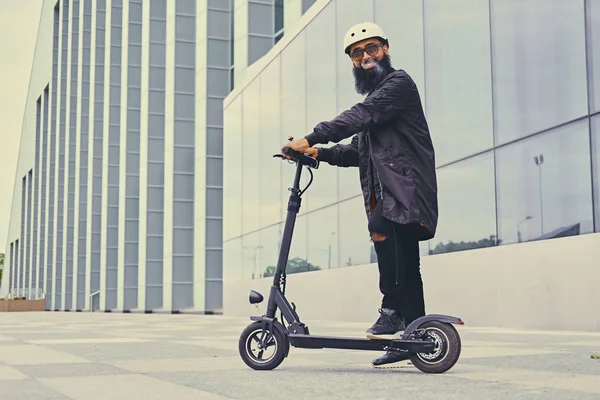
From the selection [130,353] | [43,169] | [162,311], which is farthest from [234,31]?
[43,169]

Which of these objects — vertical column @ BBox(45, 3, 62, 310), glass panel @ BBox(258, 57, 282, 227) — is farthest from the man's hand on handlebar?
vertical column @ BBox(45, 3, 62, 310)

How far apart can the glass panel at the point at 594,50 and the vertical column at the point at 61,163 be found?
44.6 m

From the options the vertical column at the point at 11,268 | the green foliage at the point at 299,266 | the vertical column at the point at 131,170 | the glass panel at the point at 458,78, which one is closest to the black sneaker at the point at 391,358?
the glass panel at the point at 458,78

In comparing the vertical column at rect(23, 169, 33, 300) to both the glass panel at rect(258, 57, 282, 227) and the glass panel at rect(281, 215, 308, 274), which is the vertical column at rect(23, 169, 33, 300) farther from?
the glass panel at rect(281, 215, 308, 274)

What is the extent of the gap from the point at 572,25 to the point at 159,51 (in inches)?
978

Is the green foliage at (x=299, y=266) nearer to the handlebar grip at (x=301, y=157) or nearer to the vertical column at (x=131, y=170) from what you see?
the handlebar grip at (x=301, y=157)

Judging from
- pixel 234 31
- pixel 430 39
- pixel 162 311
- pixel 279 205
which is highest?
pixel 234 31

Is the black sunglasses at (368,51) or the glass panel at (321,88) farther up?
the glass panel at (321,88)

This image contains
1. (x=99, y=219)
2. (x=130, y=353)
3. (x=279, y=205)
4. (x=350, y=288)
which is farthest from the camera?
(x=99, y=219)

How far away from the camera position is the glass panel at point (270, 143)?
71.7ft

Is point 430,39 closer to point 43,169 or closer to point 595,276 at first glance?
point 595,276

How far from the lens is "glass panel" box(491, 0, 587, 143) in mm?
10383

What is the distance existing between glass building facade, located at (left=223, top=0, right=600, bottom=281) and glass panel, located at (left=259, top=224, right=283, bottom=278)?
4.87 ft

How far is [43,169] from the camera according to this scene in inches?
2542
